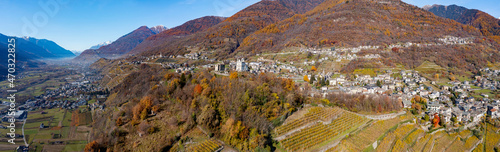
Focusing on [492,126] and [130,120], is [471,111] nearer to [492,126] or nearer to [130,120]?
[492,126]

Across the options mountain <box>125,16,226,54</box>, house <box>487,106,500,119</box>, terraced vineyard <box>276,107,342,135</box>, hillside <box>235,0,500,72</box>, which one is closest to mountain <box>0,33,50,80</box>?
mountain <box>125,16,226,54</box>

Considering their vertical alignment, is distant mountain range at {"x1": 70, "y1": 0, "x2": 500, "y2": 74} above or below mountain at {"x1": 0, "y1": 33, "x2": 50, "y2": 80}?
above

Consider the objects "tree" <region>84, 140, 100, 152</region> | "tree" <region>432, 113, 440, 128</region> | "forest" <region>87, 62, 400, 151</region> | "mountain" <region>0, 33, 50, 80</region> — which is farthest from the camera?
"mountain" <region>0, 33, 50, 80</region>

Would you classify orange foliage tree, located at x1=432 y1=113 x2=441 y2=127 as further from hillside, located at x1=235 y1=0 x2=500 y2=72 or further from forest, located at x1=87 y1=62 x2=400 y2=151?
hillside, located at x1=235 y1=0 x2=500 y2=72

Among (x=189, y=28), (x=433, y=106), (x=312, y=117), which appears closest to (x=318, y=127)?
(x=312, y=117)

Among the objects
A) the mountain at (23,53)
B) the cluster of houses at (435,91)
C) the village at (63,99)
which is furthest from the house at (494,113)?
the mountain at (23,53)

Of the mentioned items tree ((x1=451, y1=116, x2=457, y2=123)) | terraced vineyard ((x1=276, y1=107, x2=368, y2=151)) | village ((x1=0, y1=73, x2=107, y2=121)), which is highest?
village ((x1=0, y1=73, x2=107, y2=121))

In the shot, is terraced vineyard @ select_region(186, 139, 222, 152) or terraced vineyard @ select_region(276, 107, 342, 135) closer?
terraced vineyard @ select_region(186, 139, 222, 152)

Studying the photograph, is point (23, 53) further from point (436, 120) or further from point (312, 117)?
point (436, 120)
